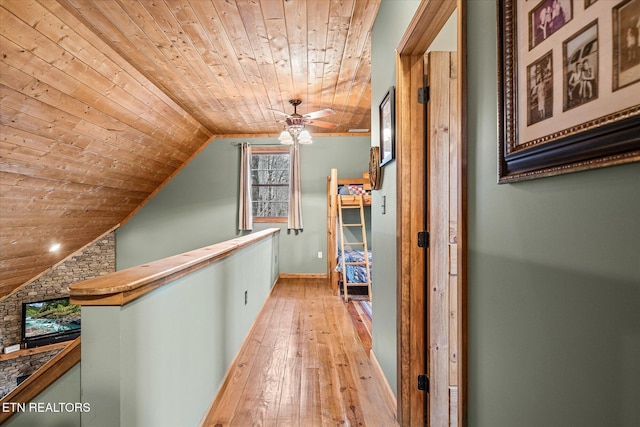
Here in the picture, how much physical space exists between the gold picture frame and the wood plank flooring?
5.59ft

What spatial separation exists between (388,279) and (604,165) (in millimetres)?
1614

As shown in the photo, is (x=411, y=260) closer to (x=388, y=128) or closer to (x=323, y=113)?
(x=388, y=128)

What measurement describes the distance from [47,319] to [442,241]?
6.42m

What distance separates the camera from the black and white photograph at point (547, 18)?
612 millimetres

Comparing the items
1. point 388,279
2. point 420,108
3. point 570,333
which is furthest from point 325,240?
point 570,333

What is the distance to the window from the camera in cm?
610

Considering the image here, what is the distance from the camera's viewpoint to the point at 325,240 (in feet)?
19.5

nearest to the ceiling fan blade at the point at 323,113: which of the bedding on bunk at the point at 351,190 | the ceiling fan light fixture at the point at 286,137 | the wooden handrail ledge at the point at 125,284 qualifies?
the ceiling fan light fixture at the point at 286,137

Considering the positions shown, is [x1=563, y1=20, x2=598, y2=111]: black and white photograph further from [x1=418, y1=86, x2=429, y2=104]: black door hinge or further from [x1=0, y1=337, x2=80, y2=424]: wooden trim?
[x1=0, y1=337, x2=80, y2=424]: wooden trim

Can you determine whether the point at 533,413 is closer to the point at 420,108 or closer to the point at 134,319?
the point at 134,319

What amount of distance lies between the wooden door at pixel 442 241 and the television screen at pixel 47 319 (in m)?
5.79

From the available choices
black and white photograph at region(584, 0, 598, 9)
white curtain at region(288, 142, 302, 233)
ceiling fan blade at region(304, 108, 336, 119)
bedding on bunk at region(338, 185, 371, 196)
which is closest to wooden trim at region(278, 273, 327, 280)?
white curtain at region(288, 142, 302, 233)

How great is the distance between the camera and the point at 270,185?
6.12 meters

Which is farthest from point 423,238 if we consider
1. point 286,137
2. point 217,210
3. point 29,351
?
point 29,351
